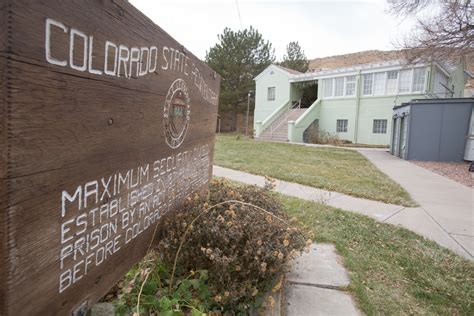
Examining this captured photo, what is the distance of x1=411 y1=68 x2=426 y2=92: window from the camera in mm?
17891

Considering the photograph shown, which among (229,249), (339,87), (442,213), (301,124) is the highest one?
(339,87)

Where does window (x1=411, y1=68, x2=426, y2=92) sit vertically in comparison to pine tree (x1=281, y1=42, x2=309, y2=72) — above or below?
below

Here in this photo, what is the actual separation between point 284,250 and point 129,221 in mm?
1013

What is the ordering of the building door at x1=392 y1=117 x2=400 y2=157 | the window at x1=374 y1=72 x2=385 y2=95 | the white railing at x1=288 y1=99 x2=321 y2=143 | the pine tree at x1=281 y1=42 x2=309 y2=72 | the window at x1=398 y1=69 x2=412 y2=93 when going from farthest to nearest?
the pine tree at x1=281 y1=42 x2=309 y2=72 < the white railing at x1=288 y1=99 x2=321 y2=143 < the window at x1=374 y1=72 x2=385 y2=95 < the window at x1=398 y1=69 x2=412 y2=93 < the building door at x1=392 y1=117 x2=400 y2=157

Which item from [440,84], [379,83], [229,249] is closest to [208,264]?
[229,249]

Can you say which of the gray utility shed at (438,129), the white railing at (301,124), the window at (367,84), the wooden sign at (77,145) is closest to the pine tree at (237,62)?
the white railing at (301,124)

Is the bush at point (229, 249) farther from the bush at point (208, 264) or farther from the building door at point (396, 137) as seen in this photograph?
the building door at point (396, 137)

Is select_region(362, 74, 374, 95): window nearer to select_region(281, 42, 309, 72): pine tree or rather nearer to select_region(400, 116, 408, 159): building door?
select_region(400, 116, 408, 159): building door

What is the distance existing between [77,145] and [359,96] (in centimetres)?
2153

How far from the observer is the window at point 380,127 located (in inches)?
769

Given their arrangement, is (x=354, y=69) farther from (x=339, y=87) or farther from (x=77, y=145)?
(x=77, y=145)

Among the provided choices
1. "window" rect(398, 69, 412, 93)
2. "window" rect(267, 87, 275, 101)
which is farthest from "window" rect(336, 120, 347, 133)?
"window" rect(267, 87, 275, 101)

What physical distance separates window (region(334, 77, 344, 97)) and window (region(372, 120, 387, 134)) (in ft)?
10.4

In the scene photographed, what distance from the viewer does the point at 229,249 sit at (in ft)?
6.20
